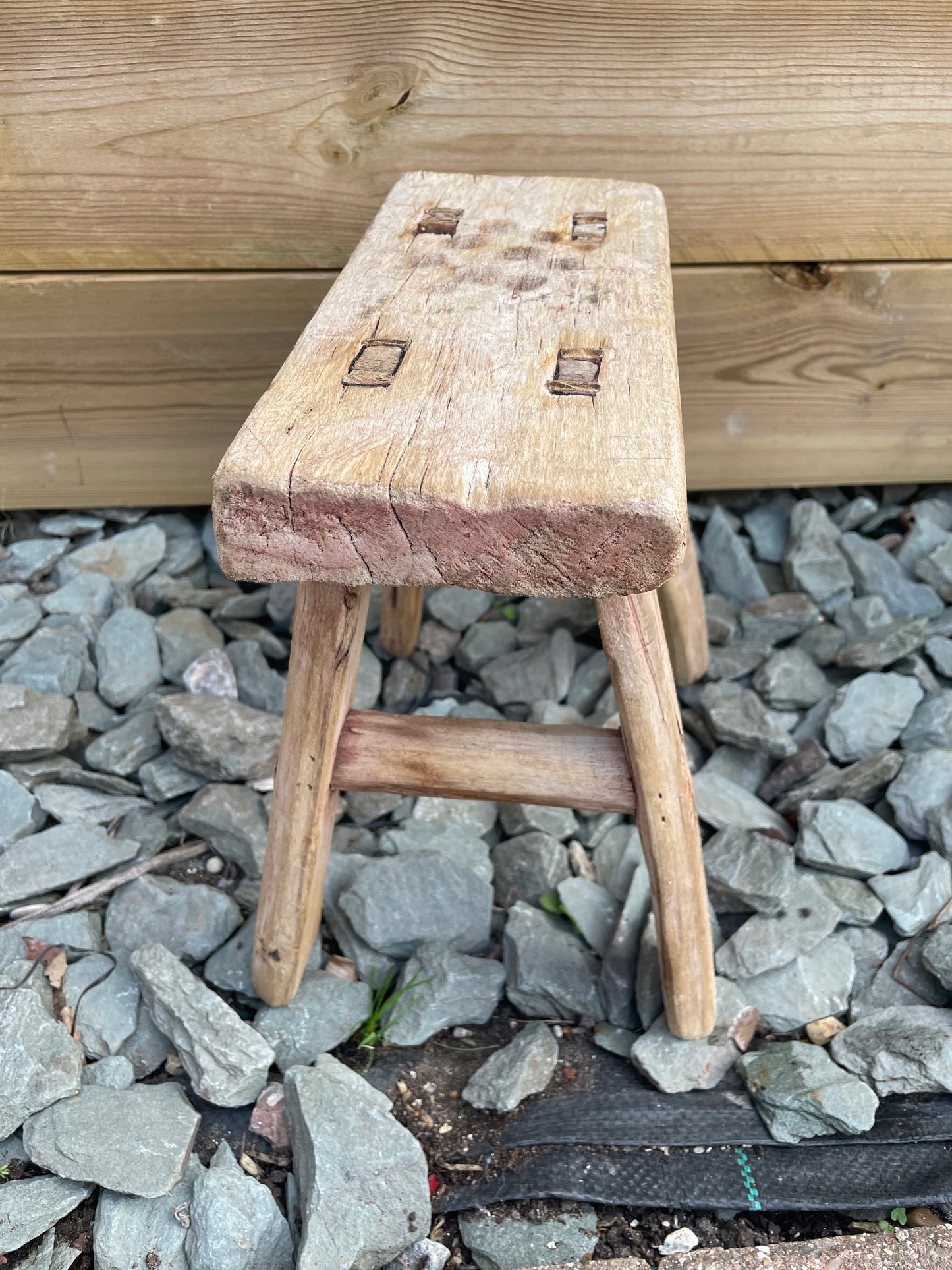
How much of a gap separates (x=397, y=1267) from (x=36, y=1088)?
42cm

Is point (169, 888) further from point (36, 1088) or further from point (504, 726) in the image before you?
point (504, 726)

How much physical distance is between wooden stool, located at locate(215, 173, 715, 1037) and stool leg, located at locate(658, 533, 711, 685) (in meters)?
0.49

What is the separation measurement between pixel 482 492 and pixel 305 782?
47 centimetres

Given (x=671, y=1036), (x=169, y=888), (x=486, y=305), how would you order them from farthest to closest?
(x=169, y=888) < (x=671, y=1036) < (x=486, y=305)

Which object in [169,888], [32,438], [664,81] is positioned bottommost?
[169,888]

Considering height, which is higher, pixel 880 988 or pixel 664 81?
pixel 664 81

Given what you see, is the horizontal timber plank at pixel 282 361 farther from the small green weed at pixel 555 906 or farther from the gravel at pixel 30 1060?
the gravel at pixel 30 1060

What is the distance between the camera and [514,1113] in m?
1.24

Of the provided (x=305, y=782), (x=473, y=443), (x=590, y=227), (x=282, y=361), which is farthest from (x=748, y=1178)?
(x=282, y=361)

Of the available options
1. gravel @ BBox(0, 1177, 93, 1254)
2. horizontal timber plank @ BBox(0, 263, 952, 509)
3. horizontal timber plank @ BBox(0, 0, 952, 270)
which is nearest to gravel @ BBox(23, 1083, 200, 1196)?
gravel @ BBox(0, 1177, 93, 1254)

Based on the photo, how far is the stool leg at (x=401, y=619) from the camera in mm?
1686

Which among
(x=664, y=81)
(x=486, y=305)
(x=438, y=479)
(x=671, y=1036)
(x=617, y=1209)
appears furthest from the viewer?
(x=664, y=81)

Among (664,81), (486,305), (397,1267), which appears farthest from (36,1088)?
(664,81)

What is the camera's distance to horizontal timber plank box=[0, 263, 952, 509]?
1.76 m
